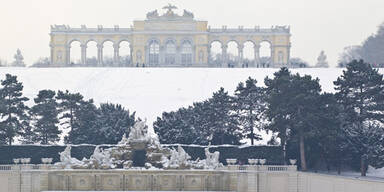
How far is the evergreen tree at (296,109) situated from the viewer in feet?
243

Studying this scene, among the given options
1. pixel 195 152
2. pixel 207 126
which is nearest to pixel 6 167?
pixel 195 152

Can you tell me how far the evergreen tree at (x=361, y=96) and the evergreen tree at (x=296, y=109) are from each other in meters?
2.21

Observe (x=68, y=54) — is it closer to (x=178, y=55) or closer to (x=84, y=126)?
(x=178, y=55)

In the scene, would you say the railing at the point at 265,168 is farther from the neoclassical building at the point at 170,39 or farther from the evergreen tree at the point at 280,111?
the neoclassical building at the point at 170,39

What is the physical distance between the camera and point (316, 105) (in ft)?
247

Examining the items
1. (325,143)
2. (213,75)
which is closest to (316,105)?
(325,143)

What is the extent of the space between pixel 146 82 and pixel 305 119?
42.8 meters

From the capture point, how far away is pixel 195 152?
7712 cm

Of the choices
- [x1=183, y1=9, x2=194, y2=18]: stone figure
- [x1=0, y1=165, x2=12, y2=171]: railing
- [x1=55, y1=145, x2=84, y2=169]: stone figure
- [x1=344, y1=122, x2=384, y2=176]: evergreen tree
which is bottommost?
[x1=0, y1=165, x2=12, y2=171]: railing

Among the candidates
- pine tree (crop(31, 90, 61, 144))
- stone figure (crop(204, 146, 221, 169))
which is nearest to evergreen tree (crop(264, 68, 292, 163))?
stone figure (crop(204, 146, 221, 169))

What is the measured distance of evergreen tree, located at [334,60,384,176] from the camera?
249 ft

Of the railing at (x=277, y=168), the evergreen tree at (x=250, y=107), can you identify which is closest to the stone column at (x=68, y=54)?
the evergreen tree at (x=250, y=107)

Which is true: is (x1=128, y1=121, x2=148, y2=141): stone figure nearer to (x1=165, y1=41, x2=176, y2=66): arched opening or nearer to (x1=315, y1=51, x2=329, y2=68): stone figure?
(x1=165, y1=41, x2=176, y2=66): arched opening

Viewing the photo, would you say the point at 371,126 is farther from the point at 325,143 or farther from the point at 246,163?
the point at 246,163
